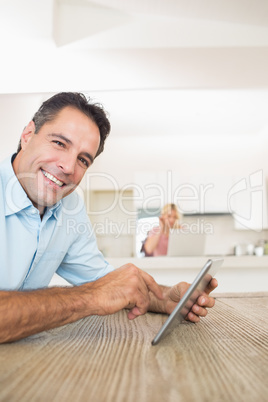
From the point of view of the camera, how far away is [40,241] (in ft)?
3.95

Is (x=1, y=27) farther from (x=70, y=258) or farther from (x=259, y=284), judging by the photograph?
(x=259, y=284)

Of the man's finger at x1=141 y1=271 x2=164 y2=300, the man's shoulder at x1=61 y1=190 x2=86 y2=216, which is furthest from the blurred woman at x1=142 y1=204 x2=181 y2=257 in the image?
the man's finger at x1=141 y1=271 x2=164 y2=300

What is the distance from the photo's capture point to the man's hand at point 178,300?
34.2 inches

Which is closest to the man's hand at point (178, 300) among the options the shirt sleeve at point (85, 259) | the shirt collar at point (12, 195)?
the shirt sleeve at point (85, 259)

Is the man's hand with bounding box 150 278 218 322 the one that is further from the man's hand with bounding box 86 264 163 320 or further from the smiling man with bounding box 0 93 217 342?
the man's hand with bounding box 86 264 163 320

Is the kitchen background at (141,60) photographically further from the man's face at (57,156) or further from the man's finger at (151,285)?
the man's finger at (151,285)

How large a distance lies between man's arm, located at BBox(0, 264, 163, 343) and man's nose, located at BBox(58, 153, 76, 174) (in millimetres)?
551

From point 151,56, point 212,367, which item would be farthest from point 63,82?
point 212,367

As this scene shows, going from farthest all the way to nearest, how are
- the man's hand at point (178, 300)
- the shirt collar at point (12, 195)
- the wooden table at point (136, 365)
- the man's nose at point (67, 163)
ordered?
the man's nose at point (67, 163) → the shirt collar at point (12, 195) → the man's hand at point (178, 300) → the wooden table at point (136, 365)

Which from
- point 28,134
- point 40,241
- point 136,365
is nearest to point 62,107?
point 28,134

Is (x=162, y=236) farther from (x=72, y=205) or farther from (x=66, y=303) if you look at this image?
(x=66, y=303)

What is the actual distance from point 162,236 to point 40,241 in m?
3.48

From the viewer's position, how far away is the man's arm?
62 cm

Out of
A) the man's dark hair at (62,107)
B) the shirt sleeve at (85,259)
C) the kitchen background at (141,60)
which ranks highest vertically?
the kitchen background at (141,60)
